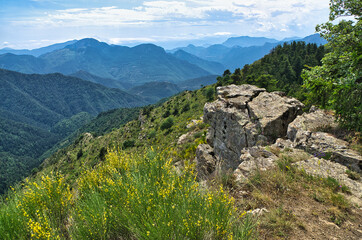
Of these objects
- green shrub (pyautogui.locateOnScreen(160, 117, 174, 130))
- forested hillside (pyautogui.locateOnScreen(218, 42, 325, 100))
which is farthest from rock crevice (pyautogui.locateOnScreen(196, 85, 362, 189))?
green shrub (pyautogui.locateOnScreen(160, 117, 174, 130))

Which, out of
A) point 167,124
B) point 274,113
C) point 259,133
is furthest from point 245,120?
point 167,124

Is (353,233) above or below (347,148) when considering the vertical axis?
below

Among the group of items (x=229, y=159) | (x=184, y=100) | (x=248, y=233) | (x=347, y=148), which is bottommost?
(x=184, y=100)

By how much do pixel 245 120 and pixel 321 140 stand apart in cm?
538

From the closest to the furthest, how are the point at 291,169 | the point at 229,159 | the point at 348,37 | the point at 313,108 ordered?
the point at 291,169 < the point at 348,37 < the point at 313,108 < the point at 229,159

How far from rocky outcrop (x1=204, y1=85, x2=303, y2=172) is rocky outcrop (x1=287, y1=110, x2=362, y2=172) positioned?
56.0 inches

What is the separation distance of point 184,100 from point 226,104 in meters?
65.9

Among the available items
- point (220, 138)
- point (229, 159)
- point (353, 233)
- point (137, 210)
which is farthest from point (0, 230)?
point (220, 138)

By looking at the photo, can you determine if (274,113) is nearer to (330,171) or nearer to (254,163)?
(254,163)

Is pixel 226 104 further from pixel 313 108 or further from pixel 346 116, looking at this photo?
pixel 346 116

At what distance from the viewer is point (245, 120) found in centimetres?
1361

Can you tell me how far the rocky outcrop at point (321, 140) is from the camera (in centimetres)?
721

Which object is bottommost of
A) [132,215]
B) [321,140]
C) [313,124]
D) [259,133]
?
[259,133]

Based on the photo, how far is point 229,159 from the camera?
1402cm
